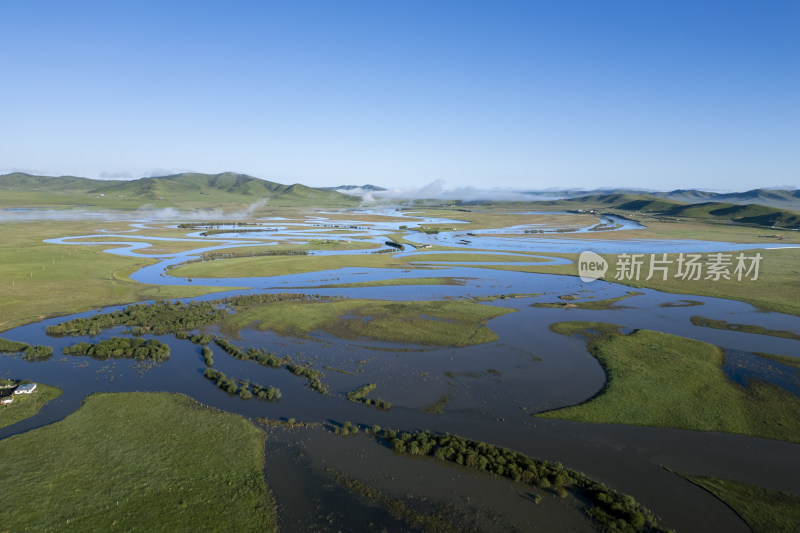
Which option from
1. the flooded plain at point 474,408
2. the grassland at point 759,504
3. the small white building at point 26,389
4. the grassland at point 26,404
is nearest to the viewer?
the grassland at point 759,504

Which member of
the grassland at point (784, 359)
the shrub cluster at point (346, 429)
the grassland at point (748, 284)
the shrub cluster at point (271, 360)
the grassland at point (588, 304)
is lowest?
the shrub cluster at point (346, 429)

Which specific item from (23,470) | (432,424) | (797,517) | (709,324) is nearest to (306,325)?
(432,424)

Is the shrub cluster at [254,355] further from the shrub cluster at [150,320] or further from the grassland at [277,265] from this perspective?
the grassland at [277,265]

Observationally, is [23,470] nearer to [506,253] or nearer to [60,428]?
[60,428]

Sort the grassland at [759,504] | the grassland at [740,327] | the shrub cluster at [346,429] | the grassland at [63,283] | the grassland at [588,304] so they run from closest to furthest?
the grassland at [759,504], the shrub cluster at [346,429], the grassland at [740,327], the grassland at [63,283], the grassland at [588,304]

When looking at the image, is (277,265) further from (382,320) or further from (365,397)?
(365,397)

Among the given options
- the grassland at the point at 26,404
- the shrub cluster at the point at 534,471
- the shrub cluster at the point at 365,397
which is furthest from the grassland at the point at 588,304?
the grassland at the point at 26,404
